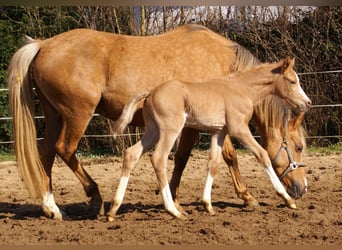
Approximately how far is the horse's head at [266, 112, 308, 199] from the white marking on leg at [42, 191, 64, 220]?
223 cm

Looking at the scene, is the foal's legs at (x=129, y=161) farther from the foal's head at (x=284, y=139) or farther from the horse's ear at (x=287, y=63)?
the horse's ear at (x=287, y=63)

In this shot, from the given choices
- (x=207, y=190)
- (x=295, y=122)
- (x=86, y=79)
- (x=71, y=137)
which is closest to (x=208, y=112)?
(x=207, y=190)

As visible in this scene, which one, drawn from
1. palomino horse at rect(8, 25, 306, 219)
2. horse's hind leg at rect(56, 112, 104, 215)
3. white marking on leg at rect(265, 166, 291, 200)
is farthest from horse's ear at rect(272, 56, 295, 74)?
horse's hind leg at rect(56, 112, 104, 215)

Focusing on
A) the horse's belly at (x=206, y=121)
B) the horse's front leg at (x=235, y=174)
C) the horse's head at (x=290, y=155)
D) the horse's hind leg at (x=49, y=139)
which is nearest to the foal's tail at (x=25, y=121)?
the horse's hind leg at (x=49, y=139)

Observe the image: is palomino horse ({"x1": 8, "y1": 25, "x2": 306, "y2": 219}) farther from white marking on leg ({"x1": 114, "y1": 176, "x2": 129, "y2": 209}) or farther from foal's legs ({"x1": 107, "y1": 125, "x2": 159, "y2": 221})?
white marking on leg ({"x1": 114, "y1": 176, "x2": 129, "y2": 209})

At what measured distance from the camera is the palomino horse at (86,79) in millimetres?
5441

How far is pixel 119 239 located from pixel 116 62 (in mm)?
2135

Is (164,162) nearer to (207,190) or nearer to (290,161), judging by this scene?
(207,190)

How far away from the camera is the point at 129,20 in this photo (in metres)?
11.0

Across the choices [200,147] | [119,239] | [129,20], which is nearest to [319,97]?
[200,147]

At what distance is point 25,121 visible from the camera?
5.47 metres

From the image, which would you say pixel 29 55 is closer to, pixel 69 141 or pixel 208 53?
pixel 69 141

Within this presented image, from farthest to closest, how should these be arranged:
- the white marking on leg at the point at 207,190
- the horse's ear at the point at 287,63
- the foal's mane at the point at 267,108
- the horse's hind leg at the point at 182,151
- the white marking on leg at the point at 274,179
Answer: the horse's hind leg at the point at 182,151, the foal's mane at the point at 267,108, the horse's ear at the point at 287,63, the white marking on leg at the point at 207,190, the white marking on leg at the point at 274,179

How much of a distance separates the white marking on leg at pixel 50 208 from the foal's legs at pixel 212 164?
4.73ft
